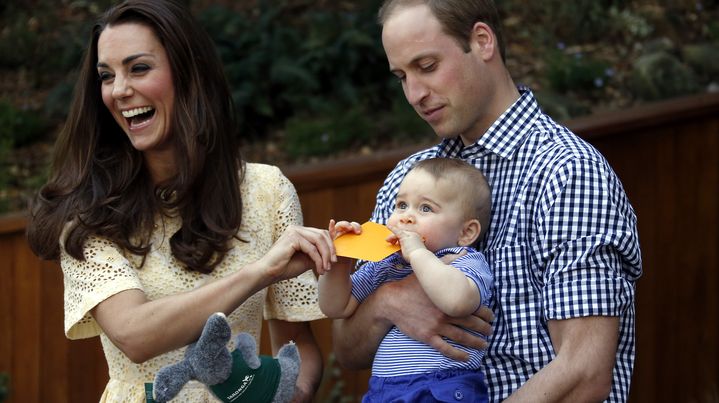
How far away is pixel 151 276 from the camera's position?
3287mm

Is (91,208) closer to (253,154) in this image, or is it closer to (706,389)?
(253,154)

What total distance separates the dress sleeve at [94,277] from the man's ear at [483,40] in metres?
1.14

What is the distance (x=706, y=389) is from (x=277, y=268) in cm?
454

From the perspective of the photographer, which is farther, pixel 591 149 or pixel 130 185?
pixel 130 185

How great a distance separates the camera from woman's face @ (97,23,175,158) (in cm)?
328

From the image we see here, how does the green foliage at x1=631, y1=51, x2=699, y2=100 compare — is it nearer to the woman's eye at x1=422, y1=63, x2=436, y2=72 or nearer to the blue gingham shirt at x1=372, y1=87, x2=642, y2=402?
the blue gingham shirt at x1=372, y1=87, x2=642, y2=402

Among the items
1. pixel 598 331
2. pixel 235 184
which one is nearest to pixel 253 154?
pixel 235 184

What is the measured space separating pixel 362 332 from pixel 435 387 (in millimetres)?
340

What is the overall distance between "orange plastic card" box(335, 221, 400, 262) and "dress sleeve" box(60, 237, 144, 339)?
25.5 inches

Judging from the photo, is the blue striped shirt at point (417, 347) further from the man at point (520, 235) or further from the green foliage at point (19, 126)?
the green foliage at point (19, 126)

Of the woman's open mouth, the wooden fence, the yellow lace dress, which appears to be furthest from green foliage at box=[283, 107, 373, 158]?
the woman's open mouth

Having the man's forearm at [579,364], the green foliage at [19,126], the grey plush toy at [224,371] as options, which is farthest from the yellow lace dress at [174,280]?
the green foliage at [19,126]

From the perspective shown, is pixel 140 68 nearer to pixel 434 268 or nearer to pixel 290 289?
pixel 290 289

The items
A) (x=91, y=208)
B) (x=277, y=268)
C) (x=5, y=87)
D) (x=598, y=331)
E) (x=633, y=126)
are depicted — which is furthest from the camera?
(x=5, y=87)
